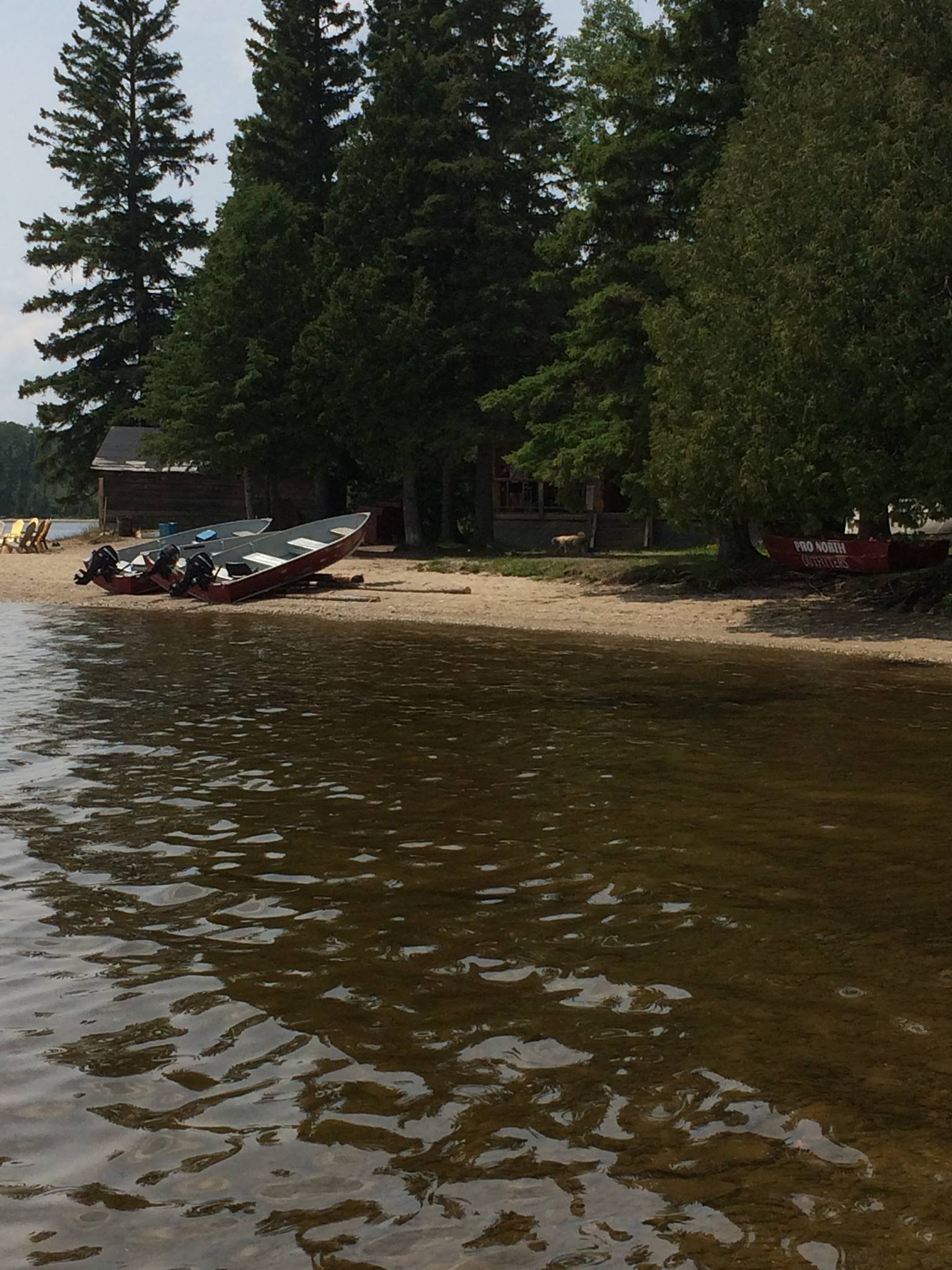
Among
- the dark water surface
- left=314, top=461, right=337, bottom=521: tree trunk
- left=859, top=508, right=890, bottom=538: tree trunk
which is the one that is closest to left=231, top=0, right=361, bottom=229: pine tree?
left=314, top=461, right=337, bottom=521: tree trunk

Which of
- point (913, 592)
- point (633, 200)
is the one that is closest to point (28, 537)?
point (633, 200)

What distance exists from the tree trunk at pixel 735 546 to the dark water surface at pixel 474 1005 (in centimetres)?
1637

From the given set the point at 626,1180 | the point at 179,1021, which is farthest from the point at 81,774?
the point at 626,1180

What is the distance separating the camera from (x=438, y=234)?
35625 mm

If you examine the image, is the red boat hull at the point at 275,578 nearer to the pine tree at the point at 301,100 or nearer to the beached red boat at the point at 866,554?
the beached red boat at the point at 866,554

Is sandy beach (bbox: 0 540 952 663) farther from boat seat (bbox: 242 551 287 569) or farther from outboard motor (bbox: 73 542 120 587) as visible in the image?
boat seat (bbox: 242 551 287 569)

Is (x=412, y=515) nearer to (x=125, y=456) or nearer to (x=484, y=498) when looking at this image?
(x=484, y=498)

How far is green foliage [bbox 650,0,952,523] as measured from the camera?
19328 mm

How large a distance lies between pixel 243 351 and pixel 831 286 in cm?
2406

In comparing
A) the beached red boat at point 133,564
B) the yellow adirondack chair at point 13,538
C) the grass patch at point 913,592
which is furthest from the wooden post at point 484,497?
the yellow adirondack chair at point 13,538

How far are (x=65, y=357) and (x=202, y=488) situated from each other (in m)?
10.0

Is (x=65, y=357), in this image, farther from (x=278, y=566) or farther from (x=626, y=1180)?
(x=626, y=1180)

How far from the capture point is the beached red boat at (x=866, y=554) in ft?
78.0

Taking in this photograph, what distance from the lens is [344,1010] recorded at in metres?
4.84
